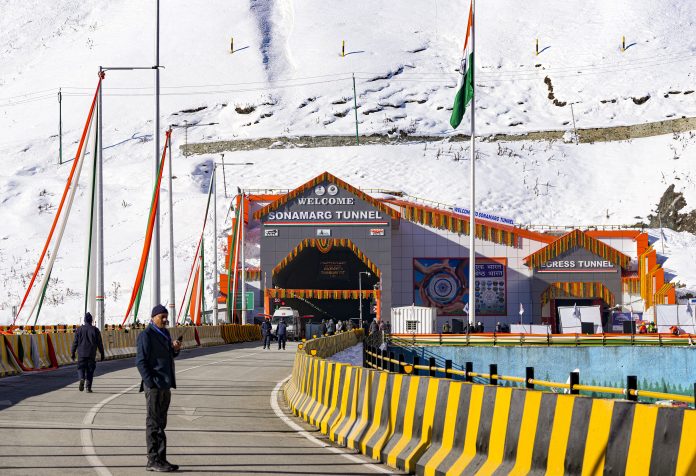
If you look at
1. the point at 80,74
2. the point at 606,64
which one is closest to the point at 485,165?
the point at 606,64

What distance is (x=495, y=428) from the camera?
1156 centimetres

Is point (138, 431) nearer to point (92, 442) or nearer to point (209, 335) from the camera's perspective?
point (92, 442)

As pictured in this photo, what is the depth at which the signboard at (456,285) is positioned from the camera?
84062 mm

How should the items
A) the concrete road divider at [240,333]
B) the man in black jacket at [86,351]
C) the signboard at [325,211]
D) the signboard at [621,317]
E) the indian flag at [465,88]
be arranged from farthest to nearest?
the signboard at [325,211] < the signboard at [621,317] < the concrete road divider at [240,333] < the indian flag at [465,88] < the man in black jacket at [86,351]

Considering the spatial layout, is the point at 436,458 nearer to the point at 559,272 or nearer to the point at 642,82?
the point at 559,272

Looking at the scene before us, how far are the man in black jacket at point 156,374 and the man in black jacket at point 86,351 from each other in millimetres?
11455

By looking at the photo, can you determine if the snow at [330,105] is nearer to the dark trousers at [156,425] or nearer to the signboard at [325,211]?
the signboard at [325,211]

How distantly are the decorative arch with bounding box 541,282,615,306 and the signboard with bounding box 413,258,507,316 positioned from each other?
10.0 feet

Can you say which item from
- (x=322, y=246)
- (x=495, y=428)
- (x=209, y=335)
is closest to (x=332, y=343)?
(x=209, y=335)

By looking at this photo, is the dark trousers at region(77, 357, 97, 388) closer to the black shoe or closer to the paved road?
the paved road

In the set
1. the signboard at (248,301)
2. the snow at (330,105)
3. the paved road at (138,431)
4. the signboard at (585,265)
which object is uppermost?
the snow at (330,105)

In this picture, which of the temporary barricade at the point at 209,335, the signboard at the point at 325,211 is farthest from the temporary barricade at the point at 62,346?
the signboard at the point at 325,211

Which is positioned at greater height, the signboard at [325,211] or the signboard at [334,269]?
the signboard at [325,211]

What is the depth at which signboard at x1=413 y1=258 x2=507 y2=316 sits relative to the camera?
84.1 meters
